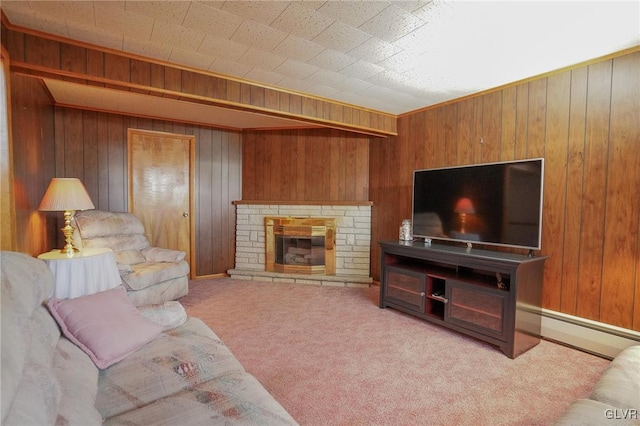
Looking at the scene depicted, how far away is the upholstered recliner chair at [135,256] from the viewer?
10.4 ft

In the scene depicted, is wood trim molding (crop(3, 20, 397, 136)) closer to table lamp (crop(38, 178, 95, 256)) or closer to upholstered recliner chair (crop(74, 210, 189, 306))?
table lamp (crop(38, 178, 95, 256))

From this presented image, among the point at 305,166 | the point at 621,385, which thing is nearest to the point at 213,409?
the point at 621,385

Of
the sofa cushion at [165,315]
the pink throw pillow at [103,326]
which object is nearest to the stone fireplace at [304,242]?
the sofa cushion at [165,315]

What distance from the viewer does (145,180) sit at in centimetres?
427

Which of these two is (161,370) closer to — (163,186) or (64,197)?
(64,197)

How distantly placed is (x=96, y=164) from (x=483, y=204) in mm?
4412

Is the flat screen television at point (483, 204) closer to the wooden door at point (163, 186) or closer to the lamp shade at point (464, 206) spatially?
the lamp shade at point (464, 206)

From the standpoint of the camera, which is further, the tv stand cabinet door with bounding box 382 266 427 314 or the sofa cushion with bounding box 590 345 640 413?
the tv stand cabinet door with bounding box 382 266 427 314

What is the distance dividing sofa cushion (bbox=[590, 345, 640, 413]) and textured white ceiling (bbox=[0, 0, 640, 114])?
6.45 ft

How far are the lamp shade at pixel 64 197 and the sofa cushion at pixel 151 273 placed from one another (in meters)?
0.80

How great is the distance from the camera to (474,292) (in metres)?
2.64

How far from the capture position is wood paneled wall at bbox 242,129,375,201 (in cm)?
457

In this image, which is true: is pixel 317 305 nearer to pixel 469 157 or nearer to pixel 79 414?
pixel 469 157

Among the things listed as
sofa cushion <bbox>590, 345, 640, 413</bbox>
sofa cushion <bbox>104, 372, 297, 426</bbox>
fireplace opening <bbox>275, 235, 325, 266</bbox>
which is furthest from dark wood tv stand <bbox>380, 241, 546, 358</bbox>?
sofa cushion <bbox>104, 372, 297, 426</bbox>
